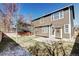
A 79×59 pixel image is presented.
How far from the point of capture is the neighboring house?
96.4 inches

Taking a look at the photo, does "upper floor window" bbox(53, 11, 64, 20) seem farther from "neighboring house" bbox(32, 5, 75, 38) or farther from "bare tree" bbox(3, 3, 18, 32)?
"bare tree" bbox(3, 3, 18, 32)

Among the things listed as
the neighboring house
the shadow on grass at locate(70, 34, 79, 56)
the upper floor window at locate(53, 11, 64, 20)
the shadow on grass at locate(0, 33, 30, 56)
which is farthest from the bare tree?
the shadow on grass at locate(70, 34, 79, 56)

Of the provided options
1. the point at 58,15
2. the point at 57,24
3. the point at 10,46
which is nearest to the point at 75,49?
the point at 57,24

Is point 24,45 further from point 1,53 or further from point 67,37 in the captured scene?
point 67,37

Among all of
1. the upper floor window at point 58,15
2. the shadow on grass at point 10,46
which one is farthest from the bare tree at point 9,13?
the upper floor window at point 58,15

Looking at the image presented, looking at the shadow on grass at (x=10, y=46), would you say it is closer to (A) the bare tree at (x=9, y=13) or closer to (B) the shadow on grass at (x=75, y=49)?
(A) the bare tree at (x=9, y=13)

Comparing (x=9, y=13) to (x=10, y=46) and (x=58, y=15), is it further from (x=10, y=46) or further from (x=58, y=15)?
(x=58, y=15)

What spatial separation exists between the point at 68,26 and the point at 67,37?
0.16m

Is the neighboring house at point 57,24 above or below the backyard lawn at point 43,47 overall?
above

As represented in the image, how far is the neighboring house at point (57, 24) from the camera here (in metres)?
2.45

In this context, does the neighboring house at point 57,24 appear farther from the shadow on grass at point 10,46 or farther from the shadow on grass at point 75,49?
the shadow on grass at point 10,46

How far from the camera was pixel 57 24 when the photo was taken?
249cm

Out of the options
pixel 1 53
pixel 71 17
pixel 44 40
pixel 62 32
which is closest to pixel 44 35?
pixel 44 40

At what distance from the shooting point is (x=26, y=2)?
8.04ft
